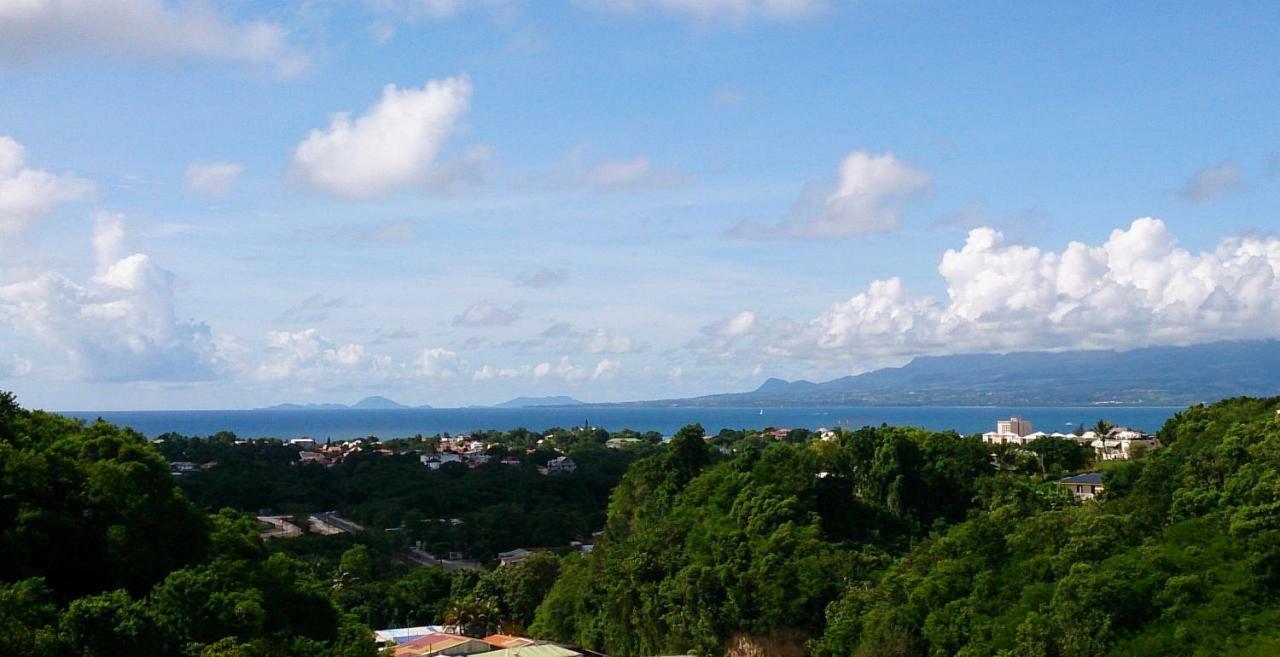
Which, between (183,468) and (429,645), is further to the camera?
(183,468)

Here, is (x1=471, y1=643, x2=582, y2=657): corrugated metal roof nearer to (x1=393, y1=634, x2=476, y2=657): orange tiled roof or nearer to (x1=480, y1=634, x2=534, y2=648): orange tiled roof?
(x1=480, y1=634, x2=534, y2=648): orange tiled roof

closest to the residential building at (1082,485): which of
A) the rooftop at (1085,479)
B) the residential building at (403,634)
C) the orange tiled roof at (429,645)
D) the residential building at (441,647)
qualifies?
the rooftop at (1085,479)

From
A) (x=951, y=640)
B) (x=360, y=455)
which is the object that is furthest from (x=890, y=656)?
(x=360, y=455)

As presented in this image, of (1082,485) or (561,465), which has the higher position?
(1082,485)

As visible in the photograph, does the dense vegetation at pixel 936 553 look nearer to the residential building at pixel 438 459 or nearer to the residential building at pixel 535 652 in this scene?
the residential building at pixel 535 652

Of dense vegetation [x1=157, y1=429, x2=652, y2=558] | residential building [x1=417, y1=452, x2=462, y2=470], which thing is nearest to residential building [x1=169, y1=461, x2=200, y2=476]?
dense vegetation [x1=157, y1=429, x2=652, y2=558]

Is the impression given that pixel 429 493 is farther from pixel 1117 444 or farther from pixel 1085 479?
pixel 1085 479

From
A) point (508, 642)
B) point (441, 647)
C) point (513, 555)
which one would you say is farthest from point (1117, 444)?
point (441, 647)

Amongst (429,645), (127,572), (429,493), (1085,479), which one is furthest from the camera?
(429,493)
